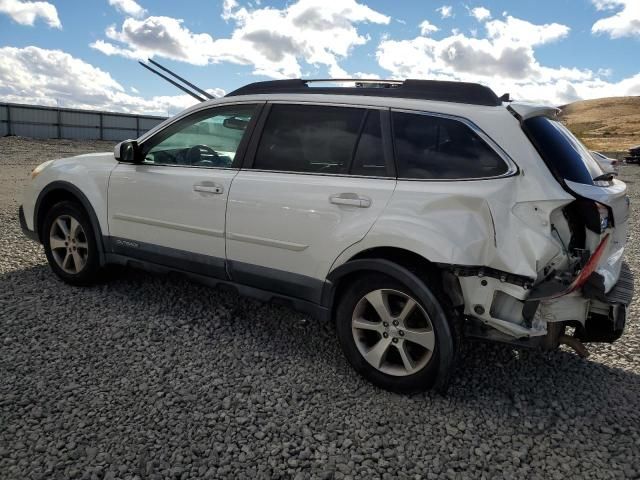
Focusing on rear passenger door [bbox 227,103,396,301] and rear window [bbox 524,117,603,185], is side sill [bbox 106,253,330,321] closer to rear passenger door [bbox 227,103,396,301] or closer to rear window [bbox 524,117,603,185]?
rear passenger door [bbox 227,103,396,301]

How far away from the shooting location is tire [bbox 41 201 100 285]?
4.45 metres

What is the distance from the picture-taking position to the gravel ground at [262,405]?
246 cm

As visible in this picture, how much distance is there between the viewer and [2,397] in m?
2.87

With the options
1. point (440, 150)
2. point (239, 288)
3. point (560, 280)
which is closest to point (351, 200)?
point (440, 150)

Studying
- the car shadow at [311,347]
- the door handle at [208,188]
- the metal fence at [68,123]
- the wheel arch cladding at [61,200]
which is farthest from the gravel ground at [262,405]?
the metal fence at [68,123]

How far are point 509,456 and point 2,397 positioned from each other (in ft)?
8.96

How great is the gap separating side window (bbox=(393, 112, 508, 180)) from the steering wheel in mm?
1423

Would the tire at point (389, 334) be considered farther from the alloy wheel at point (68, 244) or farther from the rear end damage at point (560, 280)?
the alloy wheel at point (68, 244)

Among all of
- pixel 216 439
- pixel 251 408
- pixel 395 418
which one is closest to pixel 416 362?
pixel 395 418

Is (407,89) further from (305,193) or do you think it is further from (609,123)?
(609,123)

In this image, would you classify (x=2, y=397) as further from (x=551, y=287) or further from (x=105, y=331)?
(x=551, y=287)

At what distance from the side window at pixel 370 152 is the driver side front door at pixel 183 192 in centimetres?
90

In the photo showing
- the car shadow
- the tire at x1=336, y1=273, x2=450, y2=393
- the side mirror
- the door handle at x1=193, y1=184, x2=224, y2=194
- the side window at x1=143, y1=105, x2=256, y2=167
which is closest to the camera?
the tire at x1=336, y1=273, x2=450, y2=393

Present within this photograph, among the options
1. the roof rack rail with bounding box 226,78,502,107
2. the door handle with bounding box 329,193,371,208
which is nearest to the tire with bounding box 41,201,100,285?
the roof rack rail with bounding box 226,78,502,107
